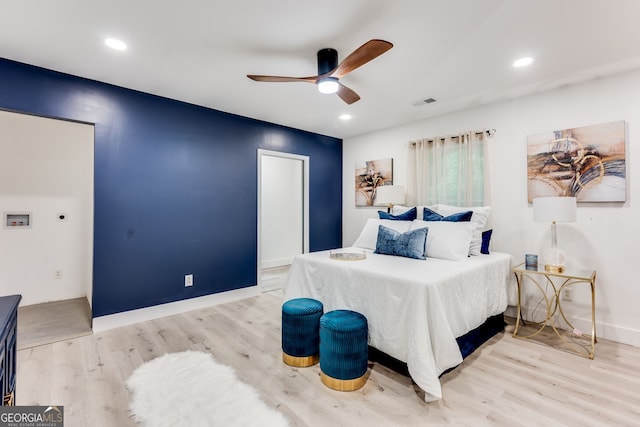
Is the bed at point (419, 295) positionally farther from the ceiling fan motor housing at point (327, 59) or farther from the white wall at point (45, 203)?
the white wall at point (45, 203)

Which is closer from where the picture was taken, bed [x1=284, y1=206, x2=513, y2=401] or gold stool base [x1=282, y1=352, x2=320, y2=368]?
bed [x1=284, y1=206, x2=513, y2=401]

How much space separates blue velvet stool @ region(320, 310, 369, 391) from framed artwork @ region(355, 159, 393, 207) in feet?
10.1

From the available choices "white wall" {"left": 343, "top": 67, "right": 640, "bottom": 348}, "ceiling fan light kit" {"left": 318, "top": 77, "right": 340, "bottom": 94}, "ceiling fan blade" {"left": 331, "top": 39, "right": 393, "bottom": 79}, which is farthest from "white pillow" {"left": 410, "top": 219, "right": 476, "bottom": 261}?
"ceiling fan blade" {"left": 331, "top": 39, "right": 393, "bottom": 79}

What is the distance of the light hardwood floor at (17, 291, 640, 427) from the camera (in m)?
1.79

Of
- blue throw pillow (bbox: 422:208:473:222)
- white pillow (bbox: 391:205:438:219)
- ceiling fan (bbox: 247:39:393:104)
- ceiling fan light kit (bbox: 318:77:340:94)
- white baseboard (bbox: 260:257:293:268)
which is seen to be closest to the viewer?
ceiling fan (bbox: 247:39:393:104)

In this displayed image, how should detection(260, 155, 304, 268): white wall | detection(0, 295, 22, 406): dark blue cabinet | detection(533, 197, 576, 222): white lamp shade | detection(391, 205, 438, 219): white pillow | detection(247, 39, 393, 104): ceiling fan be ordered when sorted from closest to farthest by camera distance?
detection(0, 295, 22, 406): dark blue cabinet, detection(247, 39, 393, 104): ceiling fan, detection(533, 197, 576, 222): white lamp shade, detection(391, 205, 438, 219): white pillow, detection(260, 155, 304, 268): white wall

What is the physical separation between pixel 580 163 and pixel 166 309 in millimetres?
4784

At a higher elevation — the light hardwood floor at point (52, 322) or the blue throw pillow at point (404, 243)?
the blue throw pillow at point (404, 243)

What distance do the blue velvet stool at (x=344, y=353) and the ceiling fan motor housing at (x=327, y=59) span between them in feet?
6.60

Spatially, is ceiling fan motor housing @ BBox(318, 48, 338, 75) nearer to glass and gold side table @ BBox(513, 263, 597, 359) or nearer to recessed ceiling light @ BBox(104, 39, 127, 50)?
recessed ceiling light @ BBox(104, 39, 127, 50)

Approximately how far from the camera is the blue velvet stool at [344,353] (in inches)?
79.3

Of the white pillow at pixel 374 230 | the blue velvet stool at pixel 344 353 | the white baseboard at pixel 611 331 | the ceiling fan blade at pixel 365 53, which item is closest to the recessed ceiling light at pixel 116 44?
the ceiling fan blade at pixel 365 53

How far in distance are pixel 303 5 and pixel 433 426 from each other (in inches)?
107

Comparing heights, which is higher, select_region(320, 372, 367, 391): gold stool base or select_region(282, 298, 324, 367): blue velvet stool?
select_region(282, 298, 324, 367): blue velvet stool
